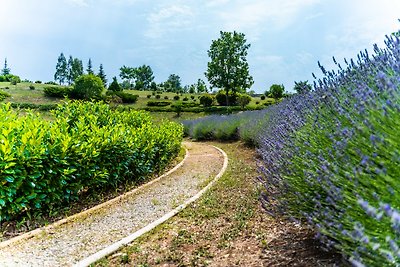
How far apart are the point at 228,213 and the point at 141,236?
1.12m

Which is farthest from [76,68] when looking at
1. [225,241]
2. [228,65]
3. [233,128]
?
[225,241]

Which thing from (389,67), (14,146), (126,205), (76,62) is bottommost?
(126,205)

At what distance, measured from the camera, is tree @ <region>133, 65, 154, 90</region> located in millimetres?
89312

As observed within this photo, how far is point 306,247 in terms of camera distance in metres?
3.19

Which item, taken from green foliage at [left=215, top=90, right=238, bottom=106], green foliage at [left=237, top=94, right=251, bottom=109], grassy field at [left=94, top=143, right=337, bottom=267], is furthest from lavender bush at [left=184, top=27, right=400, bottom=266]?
green foliage at [left=215, top=90, right=238, bottom=106]

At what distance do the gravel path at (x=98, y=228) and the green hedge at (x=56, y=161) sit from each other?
48cm

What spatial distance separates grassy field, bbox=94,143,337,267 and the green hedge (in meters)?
1.64

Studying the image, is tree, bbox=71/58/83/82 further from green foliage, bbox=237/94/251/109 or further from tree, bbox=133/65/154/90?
green foliage, bbox=237/94/251/109

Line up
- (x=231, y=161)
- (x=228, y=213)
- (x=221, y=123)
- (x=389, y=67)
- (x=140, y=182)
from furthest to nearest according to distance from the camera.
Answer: (x=221, y=123) → (x=231, y=161) → (x=140, y=182) → (x=228, y=213) → (x=389, y=67)

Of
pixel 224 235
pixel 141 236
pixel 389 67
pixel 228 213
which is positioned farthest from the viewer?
pixel 228 213

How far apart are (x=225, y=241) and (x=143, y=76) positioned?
8896cm

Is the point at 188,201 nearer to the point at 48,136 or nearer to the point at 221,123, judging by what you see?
the point at 48,136

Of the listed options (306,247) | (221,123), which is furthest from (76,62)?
(306,247)

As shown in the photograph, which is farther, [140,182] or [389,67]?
[140,182]
